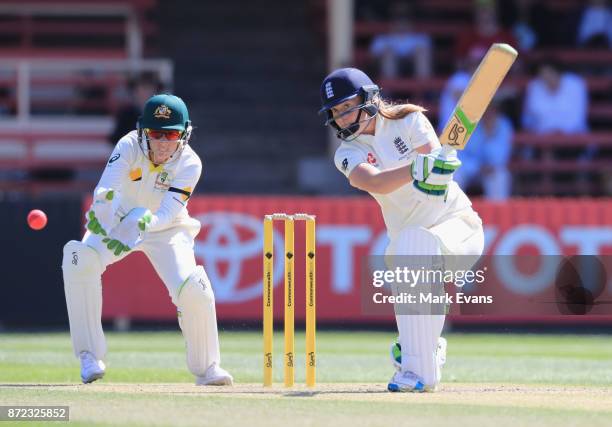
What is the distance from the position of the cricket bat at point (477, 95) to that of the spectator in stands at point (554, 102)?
8.75 m

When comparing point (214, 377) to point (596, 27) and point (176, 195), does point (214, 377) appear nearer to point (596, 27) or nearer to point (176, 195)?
point (176, 195)

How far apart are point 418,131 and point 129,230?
1.82m

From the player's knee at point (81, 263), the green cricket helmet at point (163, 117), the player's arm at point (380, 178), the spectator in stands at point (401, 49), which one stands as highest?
the spectator in stands at point (401, 49)

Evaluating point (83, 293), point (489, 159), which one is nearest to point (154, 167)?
point (83, 293)

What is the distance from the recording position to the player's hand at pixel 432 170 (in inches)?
288

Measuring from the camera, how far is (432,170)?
7312 mm

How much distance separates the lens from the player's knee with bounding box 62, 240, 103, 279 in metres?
8.08

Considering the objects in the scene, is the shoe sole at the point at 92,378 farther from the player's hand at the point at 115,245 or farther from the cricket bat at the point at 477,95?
the cricket bat at the point at 477,95

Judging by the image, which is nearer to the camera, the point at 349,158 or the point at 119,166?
the point at 349,158

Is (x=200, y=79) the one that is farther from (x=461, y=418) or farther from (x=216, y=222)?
(x=461, y=418)

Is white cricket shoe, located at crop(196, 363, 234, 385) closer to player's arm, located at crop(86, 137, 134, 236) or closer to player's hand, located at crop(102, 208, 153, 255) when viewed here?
player's hand, located at crop(102, 208, 153, 255)

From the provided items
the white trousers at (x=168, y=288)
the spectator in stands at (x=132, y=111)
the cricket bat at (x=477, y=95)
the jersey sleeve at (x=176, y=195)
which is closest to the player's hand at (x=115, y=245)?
the white trousers at (x=168, y=288)

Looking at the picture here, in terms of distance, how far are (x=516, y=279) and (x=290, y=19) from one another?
24.9 ft

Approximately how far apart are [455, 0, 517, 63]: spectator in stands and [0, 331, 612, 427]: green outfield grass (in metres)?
4.81
